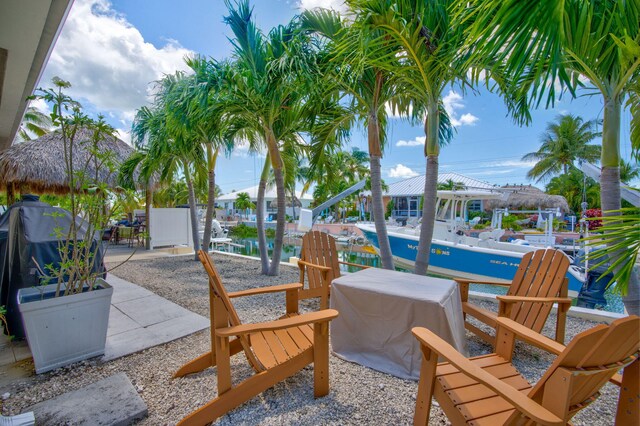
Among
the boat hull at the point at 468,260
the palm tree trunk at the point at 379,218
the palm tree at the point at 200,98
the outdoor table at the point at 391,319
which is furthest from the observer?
the boat hull at the point at 468,260

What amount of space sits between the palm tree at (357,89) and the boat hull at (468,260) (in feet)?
15.5

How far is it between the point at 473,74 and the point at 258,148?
17.0ft

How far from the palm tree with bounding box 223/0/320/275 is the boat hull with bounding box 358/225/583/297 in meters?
5.37

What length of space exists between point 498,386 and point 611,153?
9.22 feet

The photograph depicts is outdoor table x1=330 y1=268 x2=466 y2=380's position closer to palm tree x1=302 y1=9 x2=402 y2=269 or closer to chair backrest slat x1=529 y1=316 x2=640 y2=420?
chair backrest slat x1=529 y1=316 x2=640 y2=420

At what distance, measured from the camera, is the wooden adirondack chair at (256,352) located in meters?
1.73

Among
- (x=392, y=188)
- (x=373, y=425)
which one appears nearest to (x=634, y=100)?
(x=373, y=425)

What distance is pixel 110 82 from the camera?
6.71 meters

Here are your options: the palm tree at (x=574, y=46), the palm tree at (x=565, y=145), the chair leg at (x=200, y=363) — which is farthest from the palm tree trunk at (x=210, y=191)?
the palm tree at (x=565, y=145)

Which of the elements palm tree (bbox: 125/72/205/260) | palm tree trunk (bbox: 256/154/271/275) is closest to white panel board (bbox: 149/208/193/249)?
palm tree (bbox: 125/72/205/260)

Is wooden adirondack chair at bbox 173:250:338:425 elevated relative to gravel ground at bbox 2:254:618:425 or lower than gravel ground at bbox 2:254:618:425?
elevated

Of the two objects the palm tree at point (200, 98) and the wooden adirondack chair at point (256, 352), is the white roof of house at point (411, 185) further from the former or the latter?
the wooden adirondack chair at point (256, 352)

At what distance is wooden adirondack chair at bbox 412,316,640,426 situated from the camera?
107 cm

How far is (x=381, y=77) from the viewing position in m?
4.22
